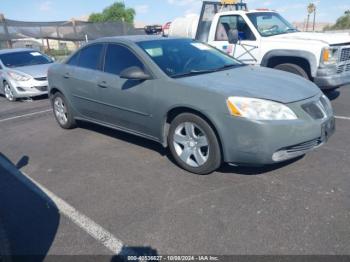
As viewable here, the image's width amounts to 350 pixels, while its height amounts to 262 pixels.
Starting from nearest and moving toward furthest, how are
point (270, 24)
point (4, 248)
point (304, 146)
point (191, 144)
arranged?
point (4, 248)
point (304, 146)
point (191, 144)
point (270, 24)

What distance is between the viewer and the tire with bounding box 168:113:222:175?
381 cm

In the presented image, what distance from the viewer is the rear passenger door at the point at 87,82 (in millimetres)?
5203

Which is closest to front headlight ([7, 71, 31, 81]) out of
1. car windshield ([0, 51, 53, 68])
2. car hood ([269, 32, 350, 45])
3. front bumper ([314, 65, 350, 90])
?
car windshield ([0, 51, 53, 68])

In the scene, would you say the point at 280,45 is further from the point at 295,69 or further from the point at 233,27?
the point at 233,27

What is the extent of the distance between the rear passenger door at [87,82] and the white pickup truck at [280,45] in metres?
3.26

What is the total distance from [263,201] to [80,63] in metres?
3.76

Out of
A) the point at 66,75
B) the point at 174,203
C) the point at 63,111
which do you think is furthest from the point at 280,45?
the point at 174,203

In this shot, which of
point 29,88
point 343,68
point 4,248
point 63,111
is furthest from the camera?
point 29,88

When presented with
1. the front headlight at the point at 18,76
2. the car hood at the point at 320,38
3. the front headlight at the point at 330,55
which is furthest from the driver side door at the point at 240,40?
the front headlight at the point at 18,76

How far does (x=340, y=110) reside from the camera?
21.3ft

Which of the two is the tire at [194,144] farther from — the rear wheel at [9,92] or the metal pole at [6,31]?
the metal pole at [6,31]

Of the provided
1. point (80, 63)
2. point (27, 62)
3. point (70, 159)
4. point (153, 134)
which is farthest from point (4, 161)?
point (27, 62)

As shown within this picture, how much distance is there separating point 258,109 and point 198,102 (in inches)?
26.1

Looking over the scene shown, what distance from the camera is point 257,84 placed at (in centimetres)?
395
